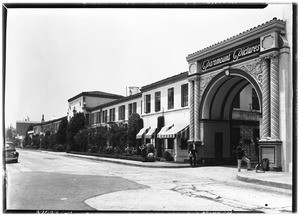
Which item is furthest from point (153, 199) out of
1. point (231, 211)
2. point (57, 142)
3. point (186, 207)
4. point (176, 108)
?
point (57, 142)

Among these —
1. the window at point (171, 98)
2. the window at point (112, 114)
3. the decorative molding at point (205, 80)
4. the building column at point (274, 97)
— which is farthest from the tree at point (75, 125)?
the building column at point (274, 97)

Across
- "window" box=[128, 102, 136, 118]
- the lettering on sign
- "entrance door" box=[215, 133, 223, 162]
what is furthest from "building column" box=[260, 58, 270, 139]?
"window" box=[128, 102, 136, 118]

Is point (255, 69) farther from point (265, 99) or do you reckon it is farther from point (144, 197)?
point (144, 197)

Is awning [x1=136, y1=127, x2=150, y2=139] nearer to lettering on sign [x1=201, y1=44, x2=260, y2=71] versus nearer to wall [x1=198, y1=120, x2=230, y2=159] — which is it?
wall [x1=198, y1=120, x2=230, y2=159]

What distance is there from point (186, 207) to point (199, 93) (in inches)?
601

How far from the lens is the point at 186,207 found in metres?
8.25

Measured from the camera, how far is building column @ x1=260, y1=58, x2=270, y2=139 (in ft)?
55.7

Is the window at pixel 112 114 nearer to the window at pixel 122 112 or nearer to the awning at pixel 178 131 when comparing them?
the window at pixel 122 112

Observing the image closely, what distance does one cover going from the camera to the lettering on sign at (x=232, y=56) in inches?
723

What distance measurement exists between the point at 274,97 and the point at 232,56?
436 cm

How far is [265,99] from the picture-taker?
1711cm

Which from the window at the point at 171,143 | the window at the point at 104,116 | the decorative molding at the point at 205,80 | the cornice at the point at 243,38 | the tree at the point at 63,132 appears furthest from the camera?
the tree at the point at 63,132

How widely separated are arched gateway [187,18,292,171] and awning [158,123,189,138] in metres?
0.98

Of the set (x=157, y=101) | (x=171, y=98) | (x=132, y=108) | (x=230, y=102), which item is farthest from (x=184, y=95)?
(x=132, y=108)
